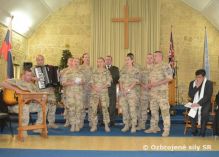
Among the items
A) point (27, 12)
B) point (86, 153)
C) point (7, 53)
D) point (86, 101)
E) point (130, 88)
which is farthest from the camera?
point (27, 12)

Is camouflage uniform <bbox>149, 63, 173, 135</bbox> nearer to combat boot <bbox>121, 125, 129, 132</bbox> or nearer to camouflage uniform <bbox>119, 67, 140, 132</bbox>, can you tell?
camouflage uniform <bbox>119, 67, 140, 132</bbox>

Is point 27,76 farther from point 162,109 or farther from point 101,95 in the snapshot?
point 162,109

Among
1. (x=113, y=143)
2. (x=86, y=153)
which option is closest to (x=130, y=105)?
(x=113, y=143)

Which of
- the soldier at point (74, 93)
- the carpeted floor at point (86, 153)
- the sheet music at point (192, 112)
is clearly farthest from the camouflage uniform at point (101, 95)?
the carpeted floor at point (86, 153)

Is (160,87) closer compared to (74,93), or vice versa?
(160,87)

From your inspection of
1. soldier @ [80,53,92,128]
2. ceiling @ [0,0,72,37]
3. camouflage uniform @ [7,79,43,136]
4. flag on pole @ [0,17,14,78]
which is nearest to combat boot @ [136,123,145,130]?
soldier @ [80,53,92,128]

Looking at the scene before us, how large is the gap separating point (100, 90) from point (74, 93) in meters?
0.51

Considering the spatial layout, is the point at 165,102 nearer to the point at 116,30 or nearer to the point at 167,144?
the point at 167,144

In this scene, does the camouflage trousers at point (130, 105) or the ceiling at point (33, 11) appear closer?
the camouflage trousers at point (130, 105)

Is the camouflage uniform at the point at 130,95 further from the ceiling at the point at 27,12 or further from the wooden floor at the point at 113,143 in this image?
the ceiling at the point at 27,12

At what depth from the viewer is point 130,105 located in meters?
7.08

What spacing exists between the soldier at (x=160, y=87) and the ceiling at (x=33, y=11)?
194 inches

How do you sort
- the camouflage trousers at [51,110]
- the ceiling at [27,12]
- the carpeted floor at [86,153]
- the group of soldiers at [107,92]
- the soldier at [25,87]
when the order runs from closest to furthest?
the carpeted floor at [86,153] → the soldier at [25,87] → the group of soldiers at [107,92] → the camouflage trousers at [51,110] → the ceiling at [27,12]

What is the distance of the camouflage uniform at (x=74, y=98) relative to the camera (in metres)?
7.09
